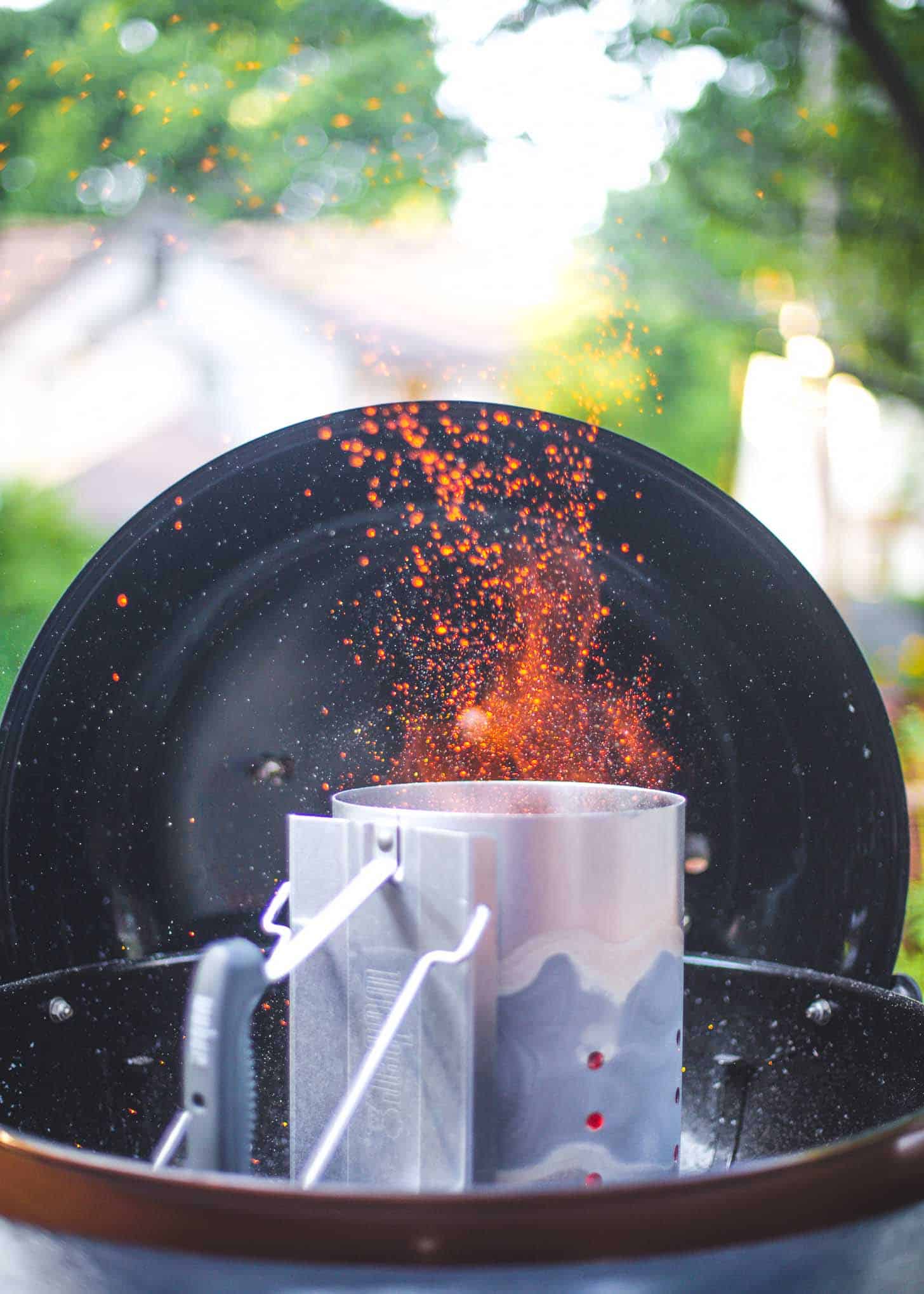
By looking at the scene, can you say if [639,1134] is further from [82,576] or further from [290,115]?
[290,115]

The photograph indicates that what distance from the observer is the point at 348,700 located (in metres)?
1.63

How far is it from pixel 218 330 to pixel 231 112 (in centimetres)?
30

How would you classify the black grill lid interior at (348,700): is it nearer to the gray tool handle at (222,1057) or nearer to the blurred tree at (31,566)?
the blurred tree at (31,566)

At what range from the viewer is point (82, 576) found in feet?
4.75

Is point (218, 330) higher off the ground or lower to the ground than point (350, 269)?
lower

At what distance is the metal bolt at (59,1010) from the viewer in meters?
1.37

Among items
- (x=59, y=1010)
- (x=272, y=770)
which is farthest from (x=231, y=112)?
(x=59, y=1010)

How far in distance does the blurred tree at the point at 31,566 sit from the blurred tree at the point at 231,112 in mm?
397

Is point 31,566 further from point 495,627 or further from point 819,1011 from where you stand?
point 819,1011

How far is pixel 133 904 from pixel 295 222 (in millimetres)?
911

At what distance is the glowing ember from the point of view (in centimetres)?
157

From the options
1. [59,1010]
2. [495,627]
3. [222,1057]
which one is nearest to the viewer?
[222,1057]

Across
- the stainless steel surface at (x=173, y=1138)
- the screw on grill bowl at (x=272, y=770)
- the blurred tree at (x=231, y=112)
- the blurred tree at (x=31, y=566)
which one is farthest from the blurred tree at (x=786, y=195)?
the stainless steel surface at (x=173, y=1138)

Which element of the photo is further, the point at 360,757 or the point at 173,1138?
the point at 360,757
